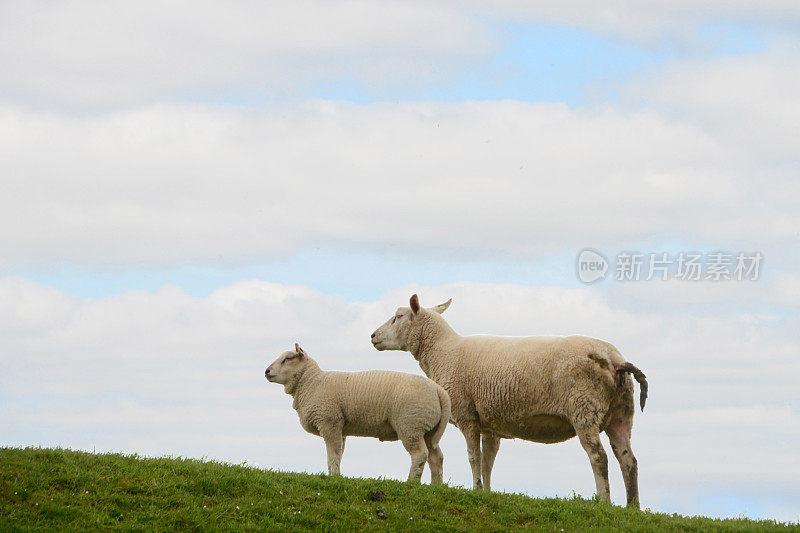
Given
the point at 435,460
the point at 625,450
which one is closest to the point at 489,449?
the point at 435,460

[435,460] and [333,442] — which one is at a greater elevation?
[333,442]

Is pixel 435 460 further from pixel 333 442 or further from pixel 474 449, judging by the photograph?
pixel 333 442

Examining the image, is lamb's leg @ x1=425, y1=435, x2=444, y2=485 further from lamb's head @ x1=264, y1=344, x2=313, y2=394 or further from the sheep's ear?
the sheep's ear

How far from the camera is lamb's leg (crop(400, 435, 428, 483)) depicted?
16594 mm

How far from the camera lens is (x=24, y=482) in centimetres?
1432

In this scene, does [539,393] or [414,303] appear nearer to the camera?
[539,393]

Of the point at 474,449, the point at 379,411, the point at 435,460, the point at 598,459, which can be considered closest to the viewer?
the point at 598,459

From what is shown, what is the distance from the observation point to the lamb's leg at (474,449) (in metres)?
18.2

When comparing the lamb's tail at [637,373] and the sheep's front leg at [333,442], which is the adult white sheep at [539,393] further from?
the sheep's front leg at [333,442]

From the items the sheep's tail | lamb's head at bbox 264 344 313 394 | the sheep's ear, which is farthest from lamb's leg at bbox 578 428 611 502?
lamb's head at bbox 264 344 313 394

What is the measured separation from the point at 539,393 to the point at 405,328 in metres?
4.02

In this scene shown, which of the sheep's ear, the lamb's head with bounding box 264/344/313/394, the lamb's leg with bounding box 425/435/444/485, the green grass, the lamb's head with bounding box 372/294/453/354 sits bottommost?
the green grass

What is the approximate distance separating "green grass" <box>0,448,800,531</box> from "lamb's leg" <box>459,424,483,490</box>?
280 cm

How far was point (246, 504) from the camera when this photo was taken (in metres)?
14.1
